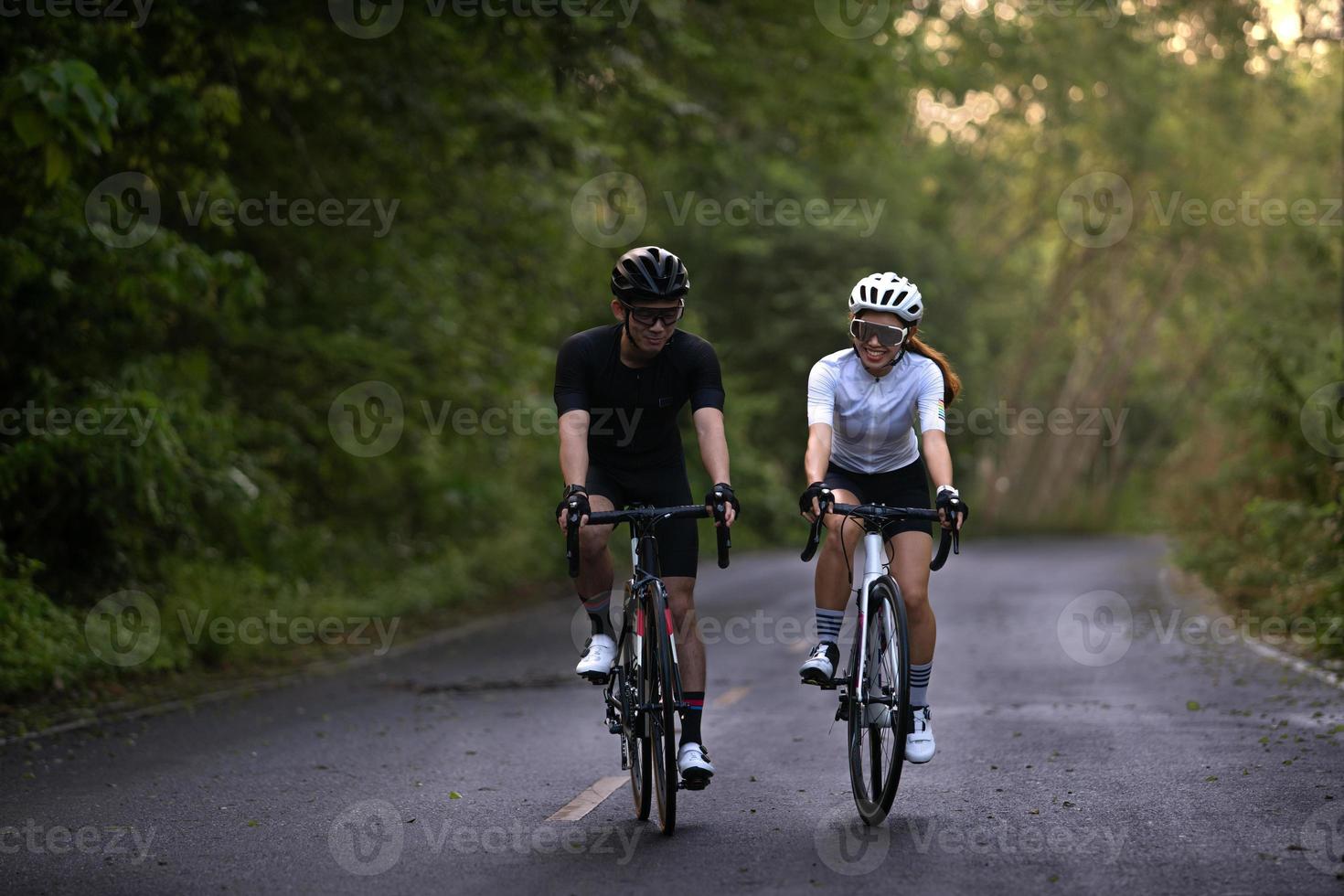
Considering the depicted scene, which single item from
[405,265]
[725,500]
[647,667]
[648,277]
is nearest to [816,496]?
[725,500]

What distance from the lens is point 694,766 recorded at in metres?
6.29

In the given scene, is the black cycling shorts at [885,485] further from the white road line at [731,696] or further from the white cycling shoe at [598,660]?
the white road line at [731,696]

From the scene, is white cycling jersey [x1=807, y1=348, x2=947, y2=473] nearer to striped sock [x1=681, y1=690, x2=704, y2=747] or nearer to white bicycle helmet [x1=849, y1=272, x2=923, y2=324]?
white bicycle helmet [x1=849, y1=272, x2=923, y2=324]

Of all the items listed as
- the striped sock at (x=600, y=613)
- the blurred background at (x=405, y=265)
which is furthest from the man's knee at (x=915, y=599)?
the blurred background at (x=405, y=265)

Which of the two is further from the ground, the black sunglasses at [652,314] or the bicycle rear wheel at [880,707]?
the black sunglasses at [652,314]

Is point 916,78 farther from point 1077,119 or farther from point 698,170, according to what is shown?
point 1077,119

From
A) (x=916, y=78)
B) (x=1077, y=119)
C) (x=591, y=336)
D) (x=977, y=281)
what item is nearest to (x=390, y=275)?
(x=916, y=78)

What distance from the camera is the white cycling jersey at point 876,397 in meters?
6.88

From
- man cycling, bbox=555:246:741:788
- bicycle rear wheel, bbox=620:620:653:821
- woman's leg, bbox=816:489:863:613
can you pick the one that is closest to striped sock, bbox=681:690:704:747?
man cycling, bbox=555:246:741:788

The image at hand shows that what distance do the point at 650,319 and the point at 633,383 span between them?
1.04 ft

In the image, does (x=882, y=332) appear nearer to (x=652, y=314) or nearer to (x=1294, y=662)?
(x=652, y=314)

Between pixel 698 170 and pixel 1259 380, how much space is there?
7.56 metres

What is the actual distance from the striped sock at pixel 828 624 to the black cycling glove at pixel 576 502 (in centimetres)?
133

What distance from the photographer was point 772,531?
121ft
